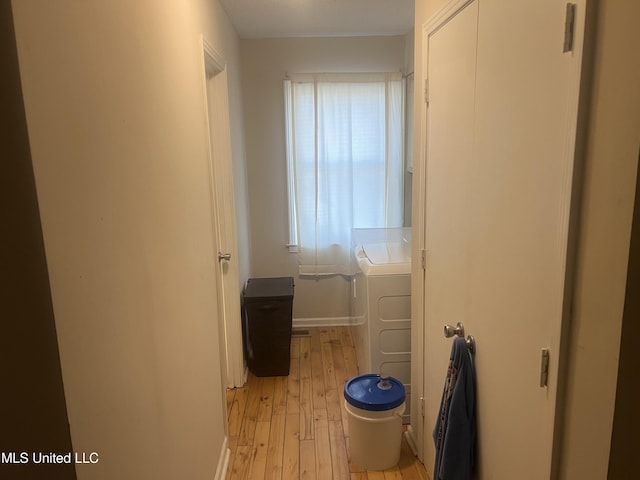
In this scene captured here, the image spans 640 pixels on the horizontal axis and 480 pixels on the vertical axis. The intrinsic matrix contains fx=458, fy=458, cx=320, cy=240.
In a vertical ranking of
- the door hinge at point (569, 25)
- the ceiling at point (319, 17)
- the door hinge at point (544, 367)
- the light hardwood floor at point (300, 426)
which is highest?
the ceiling at point (319, 17)

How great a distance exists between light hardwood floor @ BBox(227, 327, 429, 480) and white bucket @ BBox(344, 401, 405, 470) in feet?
0.17

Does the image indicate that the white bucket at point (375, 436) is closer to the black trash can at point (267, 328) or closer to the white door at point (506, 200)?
the white door at point (506, 200)

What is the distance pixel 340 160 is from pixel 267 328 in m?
1.54

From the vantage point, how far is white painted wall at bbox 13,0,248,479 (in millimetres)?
803

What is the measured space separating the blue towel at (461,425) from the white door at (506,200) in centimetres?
4

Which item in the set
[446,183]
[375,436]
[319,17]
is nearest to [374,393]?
[375,436]

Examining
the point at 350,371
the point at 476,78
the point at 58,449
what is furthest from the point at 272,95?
the point at 58,449

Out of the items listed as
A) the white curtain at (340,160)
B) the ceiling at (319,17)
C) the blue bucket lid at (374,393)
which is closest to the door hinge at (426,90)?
the ceiling at (319,17)

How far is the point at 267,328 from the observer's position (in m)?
3.20

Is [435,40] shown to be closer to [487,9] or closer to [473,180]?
[487,9]

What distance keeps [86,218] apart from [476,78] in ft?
4.09

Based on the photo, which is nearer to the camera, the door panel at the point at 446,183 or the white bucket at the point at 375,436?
the door panel at the point at 446,183

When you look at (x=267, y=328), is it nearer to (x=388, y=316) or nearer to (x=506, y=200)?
(x=388, y=316)

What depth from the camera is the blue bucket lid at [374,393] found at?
220 centimetres
